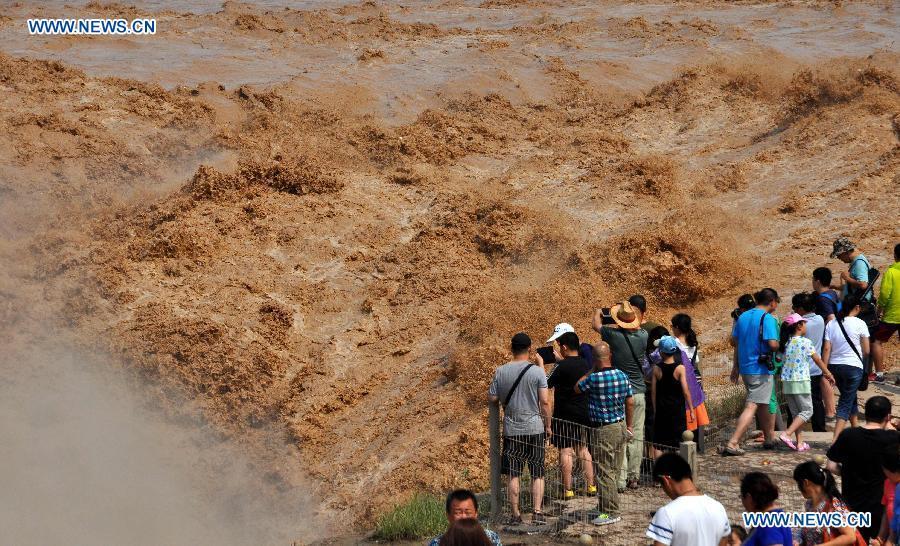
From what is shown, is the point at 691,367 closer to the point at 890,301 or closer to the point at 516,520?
the point at 516,520

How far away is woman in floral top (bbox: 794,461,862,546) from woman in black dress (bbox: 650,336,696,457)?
256cm

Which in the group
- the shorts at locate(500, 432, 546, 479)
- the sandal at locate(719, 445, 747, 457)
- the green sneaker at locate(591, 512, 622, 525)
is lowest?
the green sneaker at locate(591, 512, 622, 525)

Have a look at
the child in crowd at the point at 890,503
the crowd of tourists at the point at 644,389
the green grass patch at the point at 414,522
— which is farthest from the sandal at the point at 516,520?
the child in crowd at the point at 890,503

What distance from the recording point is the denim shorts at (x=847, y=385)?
825 cm

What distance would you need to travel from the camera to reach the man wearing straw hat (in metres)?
7.93

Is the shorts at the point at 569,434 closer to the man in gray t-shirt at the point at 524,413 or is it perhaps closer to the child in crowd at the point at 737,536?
the man in gray t-shirt at the point at 524,413

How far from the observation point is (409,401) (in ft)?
41.5

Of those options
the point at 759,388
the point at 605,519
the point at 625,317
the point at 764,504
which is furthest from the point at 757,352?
the point at 764,504

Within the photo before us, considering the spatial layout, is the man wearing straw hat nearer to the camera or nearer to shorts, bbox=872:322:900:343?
→ the camera

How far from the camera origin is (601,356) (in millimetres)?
7387

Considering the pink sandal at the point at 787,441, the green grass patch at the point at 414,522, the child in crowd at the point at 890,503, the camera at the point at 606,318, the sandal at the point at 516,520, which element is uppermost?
the camera at the point at 606,318

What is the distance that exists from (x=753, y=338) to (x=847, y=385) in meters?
0.86

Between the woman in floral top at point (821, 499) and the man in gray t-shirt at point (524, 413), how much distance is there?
2498 millimetres

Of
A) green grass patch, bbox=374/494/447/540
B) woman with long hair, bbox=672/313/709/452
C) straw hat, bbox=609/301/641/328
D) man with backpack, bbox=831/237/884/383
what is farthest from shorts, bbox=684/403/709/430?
man with backpack, bbox=831/237/884/383
